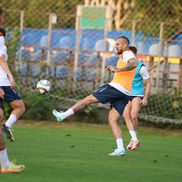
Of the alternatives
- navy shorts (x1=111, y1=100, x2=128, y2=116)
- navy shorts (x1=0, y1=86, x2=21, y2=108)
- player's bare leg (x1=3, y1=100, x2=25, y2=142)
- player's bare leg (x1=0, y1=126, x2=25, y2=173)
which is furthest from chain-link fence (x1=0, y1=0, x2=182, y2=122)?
player's bare leg (x1=0, y1=126, x2=25, y2=173)

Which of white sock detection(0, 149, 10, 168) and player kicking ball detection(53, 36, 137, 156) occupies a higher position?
player kicking ball detection(53, 36, 137, 156)

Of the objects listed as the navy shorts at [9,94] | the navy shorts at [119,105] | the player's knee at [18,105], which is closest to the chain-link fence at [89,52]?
the navy shorts at [119,105]

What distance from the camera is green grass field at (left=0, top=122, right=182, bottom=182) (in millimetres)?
10836

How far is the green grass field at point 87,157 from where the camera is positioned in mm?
10836

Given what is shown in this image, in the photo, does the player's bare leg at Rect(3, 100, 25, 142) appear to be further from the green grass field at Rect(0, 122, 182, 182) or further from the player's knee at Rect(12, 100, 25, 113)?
the green grass field at Rect(0, 122, 182, 182)

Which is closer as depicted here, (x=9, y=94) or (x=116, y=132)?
(x=9, y=94)

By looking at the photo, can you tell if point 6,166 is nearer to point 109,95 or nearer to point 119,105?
point 109,95

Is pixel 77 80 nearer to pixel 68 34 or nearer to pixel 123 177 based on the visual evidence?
pixel 68 34

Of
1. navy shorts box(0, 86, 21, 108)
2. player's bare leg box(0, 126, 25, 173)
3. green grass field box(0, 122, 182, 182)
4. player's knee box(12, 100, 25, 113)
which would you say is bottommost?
green grass field box(0, 122, 182, 182)

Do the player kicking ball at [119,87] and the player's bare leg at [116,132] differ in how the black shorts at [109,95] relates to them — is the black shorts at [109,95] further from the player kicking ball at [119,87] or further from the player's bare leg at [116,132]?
the player's bare leg at [116,132]

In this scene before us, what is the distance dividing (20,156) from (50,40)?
10635mm

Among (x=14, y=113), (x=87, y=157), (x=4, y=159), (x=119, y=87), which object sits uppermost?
(x=119, y=87)

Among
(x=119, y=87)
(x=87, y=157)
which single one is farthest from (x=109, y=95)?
(x=87, y=157)

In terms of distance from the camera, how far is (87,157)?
1351 cm
